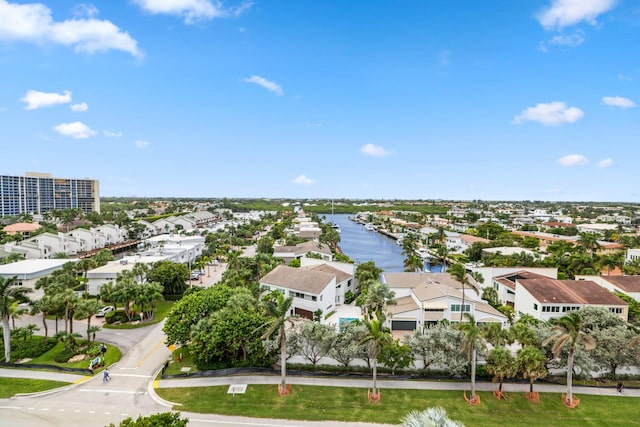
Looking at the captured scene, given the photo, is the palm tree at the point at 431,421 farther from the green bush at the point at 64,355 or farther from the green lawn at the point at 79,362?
the green bush at the point at 64,355

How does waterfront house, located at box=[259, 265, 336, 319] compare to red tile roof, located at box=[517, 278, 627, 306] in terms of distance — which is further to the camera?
waterfront house, located at box=[259, 265, 336, 319]

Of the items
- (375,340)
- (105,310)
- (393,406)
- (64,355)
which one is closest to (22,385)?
(64,355)

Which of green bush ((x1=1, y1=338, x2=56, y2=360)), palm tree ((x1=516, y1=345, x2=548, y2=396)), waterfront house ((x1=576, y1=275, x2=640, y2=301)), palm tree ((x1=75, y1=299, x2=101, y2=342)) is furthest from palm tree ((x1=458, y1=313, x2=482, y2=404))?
green bush ((x1=1, y1=338, x2=56, y2=360))

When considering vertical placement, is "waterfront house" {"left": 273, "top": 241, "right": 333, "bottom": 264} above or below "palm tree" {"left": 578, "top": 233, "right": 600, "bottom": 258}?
below

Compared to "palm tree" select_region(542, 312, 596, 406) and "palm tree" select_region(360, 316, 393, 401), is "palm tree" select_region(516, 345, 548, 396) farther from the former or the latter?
"palm tree" select_region(360, 316, 393, 401)

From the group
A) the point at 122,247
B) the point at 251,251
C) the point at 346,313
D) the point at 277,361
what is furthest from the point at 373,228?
the point at 277,361

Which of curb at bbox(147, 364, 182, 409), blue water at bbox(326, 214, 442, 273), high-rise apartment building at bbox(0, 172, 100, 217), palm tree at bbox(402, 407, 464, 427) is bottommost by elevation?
blue water at bbox(326, 214, 442, 273)
